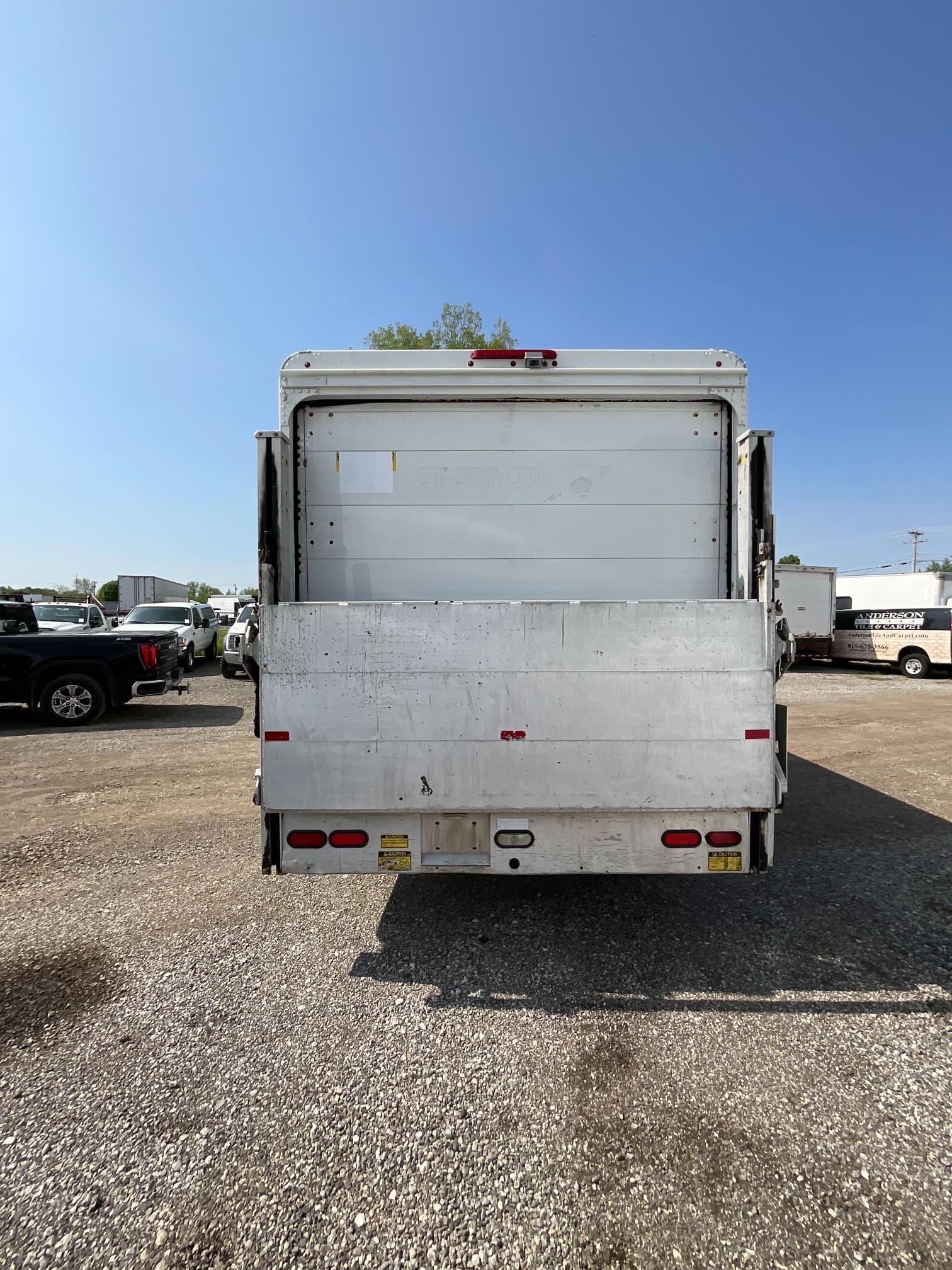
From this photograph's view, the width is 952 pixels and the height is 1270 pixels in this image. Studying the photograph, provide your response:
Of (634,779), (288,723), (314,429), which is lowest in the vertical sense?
(634,779)

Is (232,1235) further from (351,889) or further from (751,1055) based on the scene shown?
(351,889)

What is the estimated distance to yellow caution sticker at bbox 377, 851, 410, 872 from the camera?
9.61 ft

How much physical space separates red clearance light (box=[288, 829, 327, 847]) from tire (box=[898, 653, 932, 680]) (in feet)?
64.1

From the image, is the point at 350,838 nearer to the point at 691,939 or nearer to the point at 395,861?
the point at 395,861

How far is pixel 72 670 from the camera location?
29.6 ft

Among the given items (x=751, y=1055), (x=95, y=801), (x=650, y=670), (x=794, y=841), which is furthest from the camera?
(x=95, y=801)

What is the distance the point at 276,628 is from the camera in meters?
2.78

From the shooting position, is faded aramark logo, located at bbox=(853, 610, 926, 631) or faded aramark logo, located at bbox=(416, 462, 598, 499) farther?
faded aramark logo, located at bbox=(853, 610, 926, 631)

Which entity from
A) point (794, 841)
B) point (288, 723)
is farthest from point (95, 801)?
point (794, 841)

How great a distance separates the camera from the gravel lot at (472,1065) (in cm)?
174

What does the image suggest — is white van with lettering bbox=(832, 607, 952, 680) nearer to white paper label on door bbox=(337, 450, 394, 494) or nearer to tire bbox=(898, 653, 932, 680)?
tire bbox=(898, 653, 932, 680)

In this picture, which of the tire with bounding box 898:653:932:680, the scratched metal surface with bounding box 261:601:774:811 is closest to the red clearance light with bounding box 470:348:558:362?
the scratched metal surface with bounding box 261:601:774:811

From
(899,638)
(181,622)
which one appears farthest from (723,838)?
(899,638)

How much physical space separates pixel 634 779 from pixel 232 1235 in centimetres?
209
